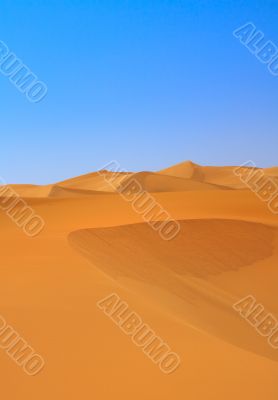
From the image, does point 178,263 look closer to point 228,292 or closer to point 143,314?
point 228,292

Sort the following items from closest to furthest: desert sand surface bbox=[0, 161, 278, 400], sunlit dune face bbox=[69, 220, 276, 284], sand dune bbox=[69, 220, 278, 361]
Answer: desert sand surface bbox=[0, 161, 278, 400] < sand dune bbox=[69, 220, 278, 361] < sunlit dune face bbox=[69, 220, 276, 284]

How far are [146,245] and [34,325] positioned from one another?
4985mm

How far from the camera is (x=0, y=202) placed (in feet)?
48.2

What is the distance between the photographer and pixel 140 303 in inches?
190

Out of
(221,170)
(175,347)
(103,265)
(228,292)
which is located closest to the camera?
(175,347)

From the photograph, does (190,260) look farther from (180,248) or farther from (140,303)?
(140,303)

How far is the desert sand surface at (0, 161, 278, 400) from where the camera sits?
3342mm

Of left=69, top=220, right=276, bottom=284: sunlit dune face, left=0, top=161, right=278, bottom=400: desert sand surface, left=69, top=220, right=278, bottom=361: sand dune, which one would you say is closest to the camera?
left=0, top=161, right=278, bottom=400: desert sand surface

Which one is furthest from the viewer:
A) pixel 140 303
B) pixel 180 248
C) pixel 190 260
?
pixel 180 248

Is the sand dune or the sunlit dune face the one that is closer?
the sand dune

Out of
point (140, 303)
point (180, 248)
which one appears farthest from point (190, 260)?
point (140, 303)

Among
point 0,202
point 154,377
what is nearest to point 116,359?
point 154,377

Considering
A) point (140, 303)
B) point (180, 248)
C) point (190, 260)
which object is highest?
point (180, 248)

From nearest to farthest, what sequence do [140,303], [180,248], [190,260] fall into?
[140,303] → [190,260] → [180,248]
